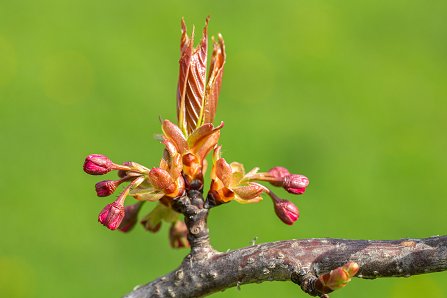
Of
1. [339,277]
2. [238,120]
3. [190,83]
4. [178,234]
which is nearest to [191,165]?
[190,83]

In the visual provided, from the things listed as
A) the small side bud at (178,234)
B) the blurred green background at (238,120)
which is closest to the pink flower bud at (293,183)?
the small side bud at (178,234)

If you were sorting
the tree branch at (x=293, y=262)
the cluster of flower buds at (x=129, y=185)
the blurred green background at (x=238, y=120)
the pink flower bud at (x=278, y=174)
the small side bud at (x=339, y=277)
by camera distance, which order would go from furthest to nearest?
the blurred green background at (x=238, y=120)
the pink flower bud at (x=278, y=174)
the cluster of flower buds at (x=129, y=185)
the tree branch at (x=293, y=262)
the small side bud at (x=339, y=277)

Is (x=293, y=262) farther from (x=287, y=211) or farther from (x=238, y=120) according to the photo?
(x=238, y=120)

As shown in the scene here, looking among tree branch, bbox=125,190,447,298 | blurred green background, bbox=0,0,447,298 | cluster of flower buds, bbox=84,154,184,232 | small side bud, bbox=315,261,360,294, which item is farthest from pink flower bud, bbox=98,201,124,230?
blurred green background, bbox=0,0,447,298

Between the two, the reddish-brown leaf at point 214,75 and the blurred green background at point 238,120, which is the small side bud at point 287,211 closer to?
the reddish-brown leaf at point 214,75

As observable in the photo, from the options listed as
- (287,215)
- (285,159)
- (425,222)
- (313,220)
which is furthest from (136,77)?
(287,215)

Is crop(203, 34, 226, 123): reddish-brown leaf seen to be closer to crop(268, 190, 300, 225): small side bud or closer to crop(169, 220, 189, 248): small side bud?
crop(268, 190, 300, 225): small side bud
